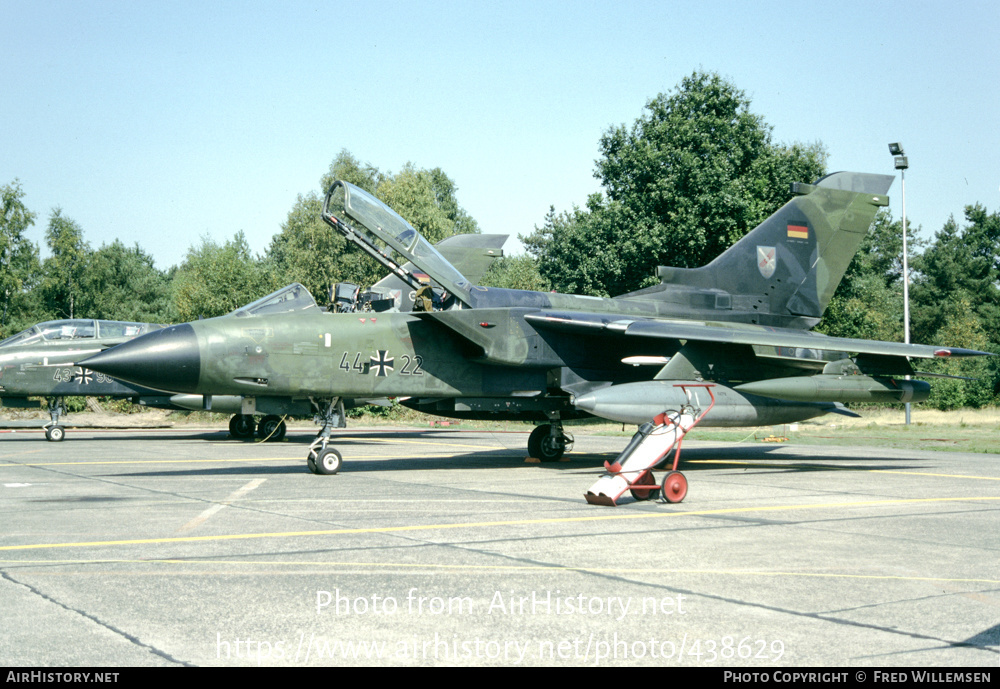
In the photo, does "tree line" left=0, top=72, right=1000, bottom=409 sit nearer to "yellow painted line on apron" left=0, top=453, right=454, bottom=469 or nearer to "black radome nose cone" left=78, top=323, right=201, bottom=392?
"yellow painted line on apron" left=0, top=453, right=454, bottom=469

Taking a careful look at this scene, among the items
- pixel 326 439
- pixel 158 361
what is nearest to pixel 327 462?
pixel 326 439

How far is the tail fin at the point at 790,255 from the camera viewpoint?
17.6 meters

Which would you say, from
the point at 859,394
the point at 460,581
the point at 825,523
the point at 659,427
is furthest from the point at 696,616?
the point at 859,394

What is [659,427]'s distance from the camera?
10289mm

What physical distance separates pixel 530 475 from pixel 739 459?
5246 millimetres

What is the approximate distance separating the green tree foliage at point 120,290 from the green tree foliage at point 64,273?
496 mm

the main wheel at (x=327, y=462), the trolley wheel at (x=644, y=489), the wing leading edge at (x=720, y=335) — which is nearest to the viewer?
the trolley wheel at (x=644, y=489)

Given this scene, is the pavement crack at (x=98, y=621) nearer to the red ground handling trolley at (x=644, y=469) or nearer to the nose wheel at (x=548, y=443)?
the red ground handling trolley at (x=644, y=469)

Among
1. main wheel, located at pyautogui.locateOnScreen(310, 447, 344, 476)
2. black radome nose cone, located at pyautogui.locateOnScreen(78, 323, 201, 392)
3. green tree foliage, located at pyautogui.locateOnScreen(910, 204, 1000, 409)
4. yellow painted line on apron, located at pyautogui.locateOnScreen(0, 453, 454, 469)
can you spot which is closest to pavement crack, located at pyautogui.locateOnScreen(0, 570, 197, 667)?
black radome nose cone, located at pyautogui.locateOnScreen(78, 323, 201, 392)

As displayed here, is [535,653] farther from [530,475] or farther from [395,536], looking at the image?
[530,475]

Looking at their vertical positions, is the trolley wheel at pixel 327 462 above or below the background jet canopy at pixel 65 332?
below

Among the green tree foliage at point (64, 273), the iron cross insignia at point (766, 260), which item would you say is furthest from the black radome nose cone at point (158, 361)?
the green tree foliage at point (64, 273)

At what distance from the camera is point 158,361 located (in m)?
11.9

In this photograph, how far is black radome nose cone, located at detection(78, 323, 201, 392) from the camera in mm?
11672
